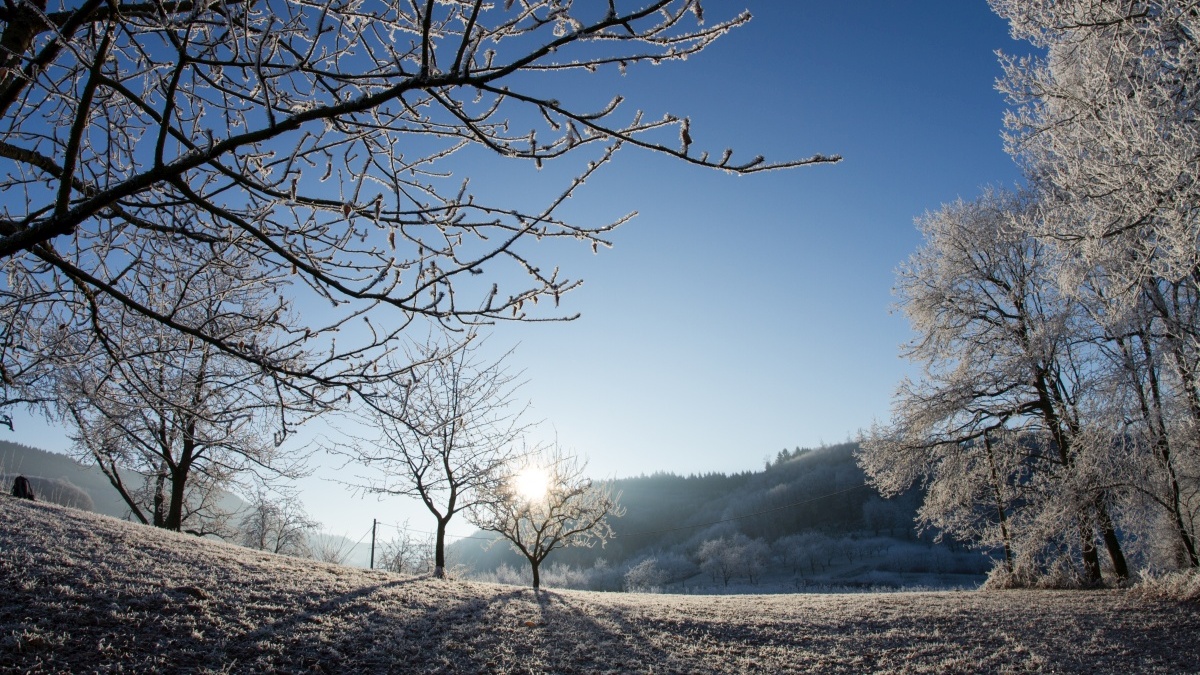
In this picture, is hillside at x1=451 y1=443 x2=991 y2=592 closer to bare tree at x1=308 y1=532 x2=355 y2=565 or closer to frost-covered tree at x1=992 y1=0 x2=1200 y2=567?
bare tree at x1=308 y1=532 x2=355 y2=565

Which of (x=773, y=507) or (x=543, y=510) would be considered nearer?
(x=543, y=510)

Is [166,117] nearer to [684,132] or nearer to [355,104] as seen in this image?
[355,104]

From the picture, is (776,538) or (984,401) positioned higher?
(984,401)

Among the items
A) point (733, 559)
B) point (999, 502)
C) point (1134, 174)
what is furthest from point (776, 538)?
point (1134, 174)

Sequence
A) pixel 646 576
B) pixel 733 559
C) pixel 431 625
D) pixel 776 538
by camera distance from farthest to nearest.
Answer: pixel 776 538, pixel 733 559, pixel 646 576, pixel 431 625

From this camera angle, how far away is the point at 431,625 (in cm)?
734

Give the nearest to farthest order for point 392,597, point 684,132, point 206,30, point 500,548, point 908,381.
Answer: point 684,132
point 206,30
point 392,597
point 908,381
point 500,548

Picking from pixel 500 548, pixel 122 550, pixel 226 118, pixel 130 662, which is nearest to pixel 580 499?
pixel 122 550

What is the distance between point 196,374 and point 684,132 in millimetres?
3781

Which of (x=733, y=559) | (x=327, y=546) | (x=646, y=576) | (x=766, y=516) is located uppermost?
(x=327, y=546)

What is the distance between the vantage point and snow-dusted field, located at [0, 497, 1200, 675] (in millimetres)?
5000

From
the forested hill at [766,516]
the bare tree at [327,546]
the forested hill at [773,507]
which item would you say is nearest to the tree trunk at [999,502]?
the bare tree at [327,546]

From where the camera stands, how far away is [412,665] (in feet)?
18.7

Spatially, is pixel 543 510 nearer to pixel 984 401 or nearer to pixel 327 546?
pixel 984 401
